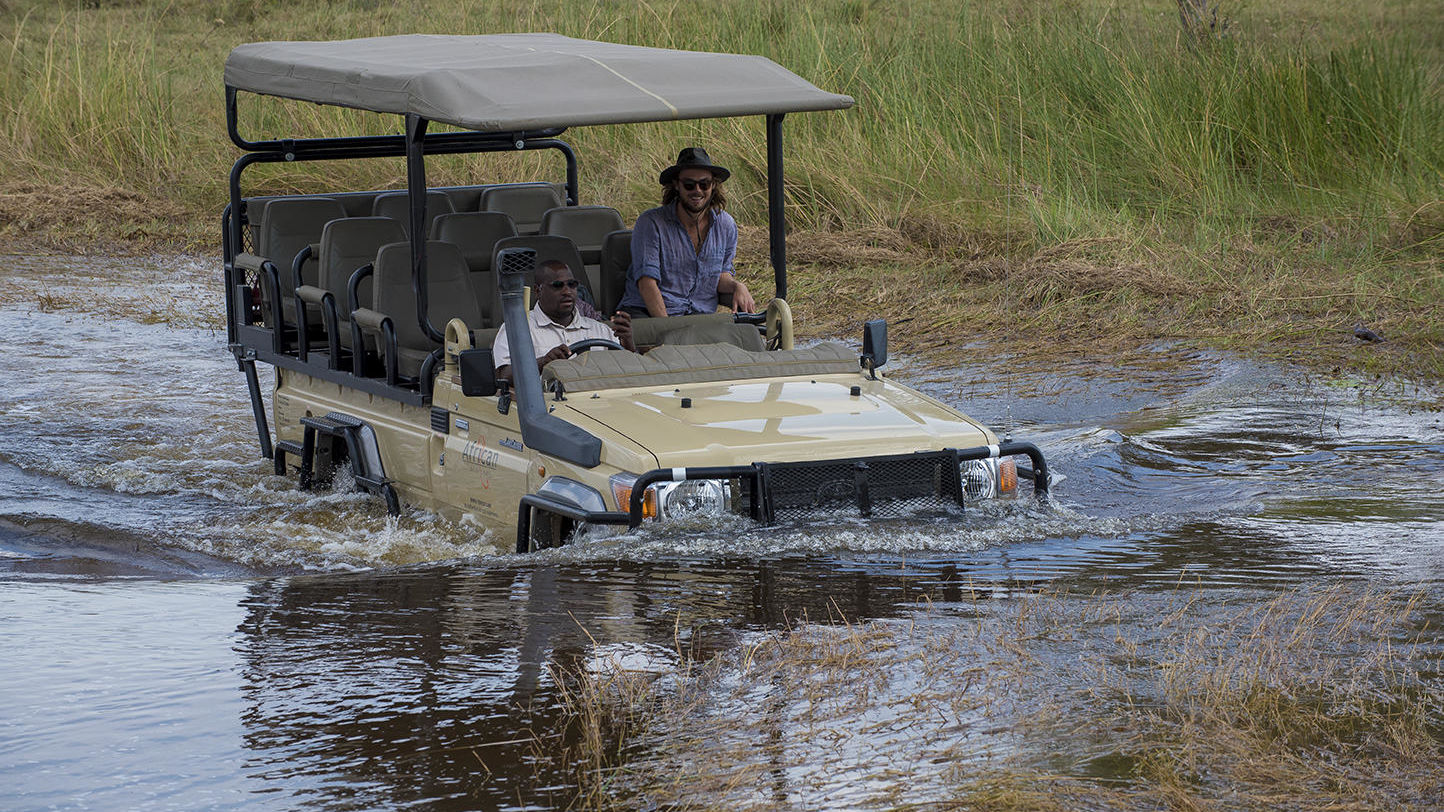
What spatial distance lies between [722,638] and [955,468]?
1383 millimetres

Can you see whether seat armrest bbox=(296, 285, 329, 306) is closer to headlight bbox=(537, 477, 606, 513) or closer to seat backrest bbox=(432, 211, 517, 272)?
seat backrest bbox=(432, 211, 517, 272)

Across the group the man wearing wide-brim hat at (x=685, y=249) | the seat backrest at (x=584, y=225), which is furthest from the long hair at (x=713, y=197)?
the seat backrest at (x=584, y=225)

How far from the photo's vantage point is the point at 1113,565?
6336 millimetres

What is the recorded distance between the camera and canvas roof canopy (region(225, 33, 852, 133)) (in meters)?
6.84

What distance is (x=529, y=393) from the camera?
6754 mm

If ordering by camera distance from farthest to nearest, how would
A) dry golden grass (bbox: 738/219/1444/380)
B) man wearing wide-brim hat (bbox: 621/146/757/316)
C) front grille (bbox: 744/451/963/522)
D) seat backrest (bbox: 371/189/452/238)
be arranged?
dry golden grass (bbox: 738/219/1444/380) < seat backrest (bbox: 371/189/452/238) < man wearing wide-brim hat (bbox: 621/146/757/316) < front grille (bbox: 744/451/963/522)

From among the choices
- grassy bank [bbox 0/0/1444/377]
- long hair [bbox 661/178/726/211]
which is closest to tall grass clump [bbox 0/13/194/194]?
grassy bank [bbox 0/0/1444/377]

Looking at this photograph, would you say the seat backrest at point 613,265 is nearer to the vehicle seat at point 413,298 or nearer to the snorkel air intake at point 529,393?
the vehicle seat at point 413,298

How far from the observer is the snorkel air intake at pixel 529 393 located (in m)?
→ 6.38

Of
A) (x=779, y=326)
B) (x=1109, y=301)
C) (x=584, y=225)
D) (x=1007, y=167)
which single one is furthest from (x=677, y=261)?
(x=1007, y=167)

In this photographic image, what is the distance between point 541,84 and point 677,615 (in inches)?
95.9

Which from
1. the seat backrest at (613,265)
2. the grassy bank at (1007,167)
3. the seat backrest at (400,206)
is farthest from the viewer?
the grassy bank at (1007,167)

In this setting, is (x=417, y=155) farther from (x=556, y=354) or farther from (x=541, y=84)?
(x=556, y=354)

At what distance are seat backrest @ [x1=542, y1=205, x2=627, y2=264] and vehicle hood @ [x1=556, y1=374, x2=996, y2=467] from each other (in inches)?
95.0
